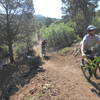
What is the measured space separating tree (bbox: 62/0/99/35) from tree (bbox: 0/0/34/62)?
26.2 feet

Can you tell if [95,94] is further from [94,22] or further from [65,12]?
[65,12]

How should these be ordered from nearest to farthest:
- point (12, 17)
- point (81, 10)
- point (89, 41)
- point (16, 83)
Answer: point (89, 41)
point (16, 83)
point (12, 17)
point (81, 10)

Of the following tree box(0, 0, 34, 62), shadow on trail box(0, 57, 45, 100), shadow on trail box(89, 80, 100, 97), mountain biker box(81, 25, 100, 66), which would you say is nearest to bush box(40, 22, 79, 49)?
tree box(0, 0, 34, 62)

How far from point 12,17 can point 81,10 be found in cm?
1132

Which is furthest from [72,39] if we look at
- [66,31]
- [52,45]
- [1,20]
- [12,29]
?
[1,20]

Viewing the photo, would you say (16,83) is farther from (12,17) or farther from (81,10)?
(81,10)

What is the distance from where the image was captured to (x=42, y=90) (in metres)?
6.50

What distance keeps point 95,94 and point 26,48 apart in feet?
64.1

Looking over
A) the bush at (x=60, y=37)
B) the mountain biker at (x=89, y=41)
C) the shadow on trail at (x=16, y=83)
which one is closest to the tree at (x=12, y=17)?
the bush at (x=60, y=37)

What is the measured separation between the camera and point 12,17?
1905 centimetres

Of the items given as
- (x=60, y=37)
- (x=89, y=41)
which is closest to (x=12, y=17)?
(x=60, y=37)

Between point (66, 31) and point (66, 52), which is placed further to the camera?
point (66, 31)

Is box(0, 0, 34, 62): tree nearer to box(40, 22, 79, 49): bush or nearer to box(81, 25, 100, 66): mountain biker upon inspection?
box(40, 22, 79, 49): bush

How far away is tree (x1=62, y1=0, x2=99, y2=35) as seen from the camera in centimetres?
2494
